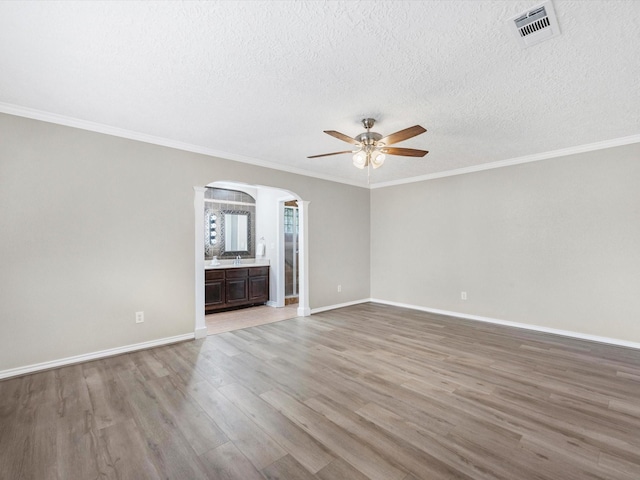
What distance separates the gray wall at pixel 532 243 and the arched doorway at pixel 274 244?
198 cm

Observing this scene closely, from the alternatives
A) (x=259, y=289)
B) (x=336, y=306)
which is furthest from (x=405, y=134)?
(x=259, y=289)

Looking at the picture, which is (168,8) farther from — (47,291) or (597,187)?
(597,187)

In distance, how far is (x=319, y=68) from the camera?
219cm

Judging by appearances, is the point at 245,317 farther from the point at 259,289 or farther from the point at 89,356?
the point at 89,356

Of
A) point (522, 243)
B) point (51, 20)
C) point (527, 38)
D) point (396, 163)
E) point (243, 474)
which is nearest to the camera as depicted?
point (243, 474)

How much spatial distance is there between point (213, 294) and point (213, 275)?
35 cm

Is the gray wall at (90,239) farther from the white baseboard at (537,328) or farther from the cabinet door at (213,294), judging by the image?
the white baseboard at (537,328)

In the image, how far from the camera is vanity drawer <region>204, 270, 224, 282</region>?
5293 millimetres

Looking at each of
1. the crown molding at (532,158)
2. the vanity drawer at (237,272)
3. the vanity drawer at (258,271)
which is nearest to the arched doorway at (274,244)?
the vanity drawer at (258,271)

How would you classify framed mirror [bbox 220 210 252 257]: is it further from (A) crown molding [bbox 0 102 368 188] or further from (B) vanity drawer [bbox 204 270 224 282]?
(A) crown molding [bbox 0 102 368 188]

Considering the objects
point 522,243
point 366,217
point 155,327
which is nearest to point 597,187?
point 522,243

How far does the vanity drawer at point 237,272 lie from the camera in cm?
560

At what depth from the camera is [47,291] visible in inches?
116

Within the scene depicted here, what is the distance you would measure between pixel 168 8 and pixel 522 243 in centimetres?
500
